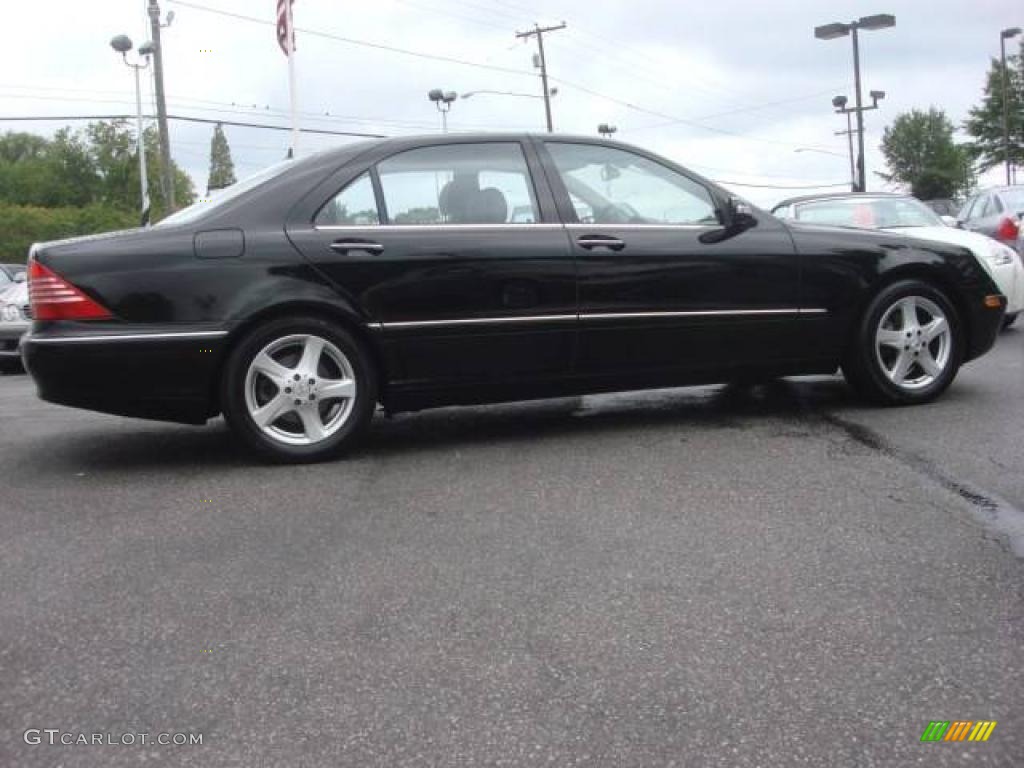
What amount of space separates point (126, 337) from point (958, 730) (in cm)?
365

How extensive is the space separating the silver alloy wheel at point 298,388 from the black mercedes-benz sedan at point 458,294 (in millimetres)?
10

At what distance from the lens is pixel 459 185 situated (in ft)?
16.7

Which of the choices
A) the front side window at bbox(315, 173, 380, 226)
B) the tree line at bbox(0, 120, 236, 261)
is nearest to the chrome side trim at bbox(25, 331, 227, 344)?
the front side window at bbox(315, 173, 380, 226)

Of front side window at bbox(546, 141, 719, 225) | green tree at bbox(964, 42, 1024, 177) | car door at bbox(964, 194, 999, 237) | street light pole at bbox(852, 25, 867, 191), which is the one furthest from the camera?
green tree at bbox(964, 42, 1024, 177)

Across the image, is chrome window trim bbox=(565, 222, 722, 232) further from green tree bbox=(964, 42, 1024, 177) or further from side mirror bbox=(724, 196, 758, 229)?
green tree bbox=(964, 42, 1024, 177)

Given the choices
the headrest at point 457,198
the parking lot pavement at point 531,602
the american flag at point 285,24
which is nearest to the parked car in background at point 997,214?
the parking lot pavement at point 531,602

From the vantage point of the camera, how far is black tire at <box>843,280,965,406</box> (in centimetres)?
568

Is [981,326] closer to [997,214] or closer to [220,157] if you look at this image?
[997,214]

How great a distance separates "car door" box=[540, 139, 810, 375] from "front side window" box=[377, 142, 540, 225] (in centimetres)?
18

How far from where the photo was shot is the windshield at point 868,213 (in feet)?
30.9

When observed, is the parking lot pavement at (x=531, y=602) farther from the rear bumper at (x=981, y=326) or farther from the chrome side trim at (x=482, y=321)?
the rear bumper at (x=981, y=326)

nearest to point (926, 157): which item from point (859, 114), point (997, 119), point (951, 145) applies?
point (951, 145)

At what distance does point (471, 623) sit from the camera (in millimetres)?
2838

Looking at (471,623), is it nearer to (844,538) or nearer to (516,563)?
(516,563)
